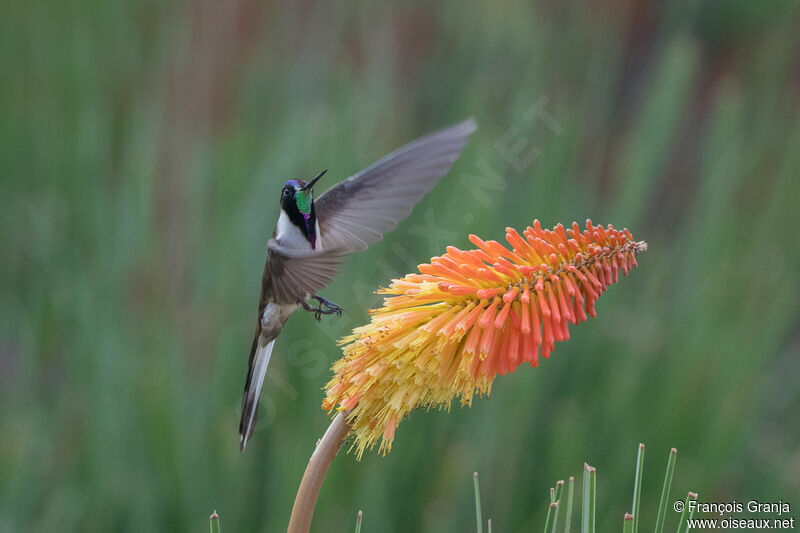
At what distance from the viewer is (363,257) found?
2.20 m

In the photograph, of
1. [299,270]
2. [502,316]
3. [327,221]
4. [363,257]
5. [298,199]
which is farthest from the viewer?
[363,257]

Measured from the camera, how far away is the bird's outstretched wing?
4.54 ft

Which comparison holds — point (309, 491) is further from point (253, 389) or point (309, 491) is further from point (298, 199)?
point (298, 199)

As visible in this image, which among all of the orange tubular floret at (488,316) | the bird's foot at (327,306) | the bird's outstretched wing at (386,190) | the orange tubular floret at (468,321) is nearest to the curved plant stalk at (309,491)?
the orange tubular floret at (468,321)

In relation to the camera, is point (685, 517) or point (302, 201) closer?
point (685, 517)

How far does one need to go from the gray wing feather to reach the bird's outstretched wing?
0.22 ft

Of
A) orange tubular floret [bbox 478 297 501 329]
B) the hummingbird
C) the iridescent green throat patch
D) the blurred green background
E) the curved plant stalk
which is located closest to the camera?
the curved plant stalk

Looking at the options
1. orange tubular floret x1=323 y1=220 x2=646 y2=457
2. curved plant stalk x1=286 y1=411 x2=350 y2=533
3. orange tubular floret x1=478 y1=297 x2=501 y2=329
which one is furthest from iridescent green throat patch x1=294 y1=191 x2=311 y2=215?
curved plant stalk x1=286 y1=411 x2=350 y2=533

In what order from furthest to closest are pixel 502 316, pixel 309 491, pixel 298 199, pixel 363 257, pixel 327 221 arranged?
pixel 363 257 < pixel 327 221 < pixel 298 199 < pixel 502 316 < pixel 309 491

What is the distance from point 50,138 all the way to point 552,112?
1888mm

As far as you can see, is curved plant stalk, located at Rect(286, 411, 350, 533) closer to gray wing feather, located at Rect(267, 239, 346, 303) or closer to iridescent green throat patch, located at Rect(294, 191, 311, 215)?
gray wing feather, located at Rect(267, 239, 346, 303)

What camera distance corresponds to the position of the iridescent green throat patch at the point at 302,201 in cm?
143

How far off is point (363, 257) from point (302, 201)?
0.77 metres

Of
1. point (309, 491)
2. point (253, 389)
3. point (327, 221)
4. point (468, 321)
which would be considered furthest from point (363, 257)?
point (309, 491)
